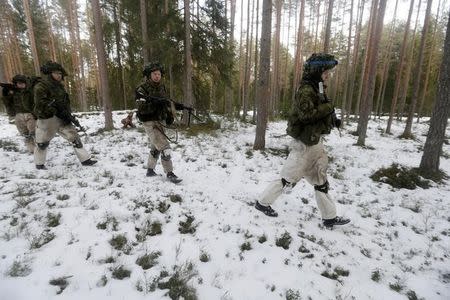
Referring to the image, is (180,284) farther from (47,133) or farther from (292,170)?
(47,133)

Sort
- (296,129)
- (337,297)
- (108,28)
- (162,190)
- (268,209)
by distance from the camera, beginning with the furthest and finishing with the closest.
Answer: (108,28) → (162,190) → (268,209) → (296,129) → (337,297)

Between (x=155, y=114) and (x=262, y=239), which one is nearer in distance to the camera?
(x=262, y=239)

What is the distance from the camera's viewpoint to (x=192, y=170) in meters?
7.25

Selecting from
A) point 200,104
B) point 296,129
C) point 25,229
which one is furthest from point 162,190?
point 200,104

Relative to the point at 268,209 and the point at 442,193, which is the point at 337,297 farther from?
the point at 442,193

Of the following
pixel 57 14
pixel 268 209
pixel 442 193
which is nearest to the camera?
pixel 268 209

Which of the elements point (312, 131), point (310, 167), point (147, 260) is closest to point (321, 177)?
point (310, 167)

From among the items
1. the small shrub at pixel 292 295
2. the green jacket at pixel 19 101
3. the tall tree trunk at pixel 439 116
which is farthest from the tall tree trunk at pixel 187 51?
the small shrub at pixel 292 295

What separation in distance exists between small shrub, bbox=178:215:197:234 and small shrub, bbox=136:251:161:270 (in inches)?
28.8

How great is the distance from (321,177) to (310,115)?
3.61 ft

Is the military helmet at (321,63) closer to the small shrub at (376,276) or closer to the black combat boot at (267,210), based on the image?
the black combat boot at (267,210)

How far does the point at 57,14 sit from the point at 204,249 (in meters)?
39.2

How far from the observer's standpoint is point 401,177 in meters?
7.79

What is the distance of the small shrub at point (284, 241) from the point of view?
4191 millimetres
